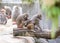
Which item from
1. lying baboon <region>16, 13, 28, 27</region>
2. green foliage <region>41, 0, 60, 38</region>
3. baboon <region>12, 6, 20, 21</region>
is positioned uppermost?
green foliage <region>41, 0, 60, 38</region>

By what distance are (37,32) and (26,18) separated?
0.62ft

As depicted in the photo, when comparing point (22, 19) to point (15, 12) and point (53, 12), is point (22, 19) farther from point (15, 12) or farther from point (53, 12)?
point (53, 12)

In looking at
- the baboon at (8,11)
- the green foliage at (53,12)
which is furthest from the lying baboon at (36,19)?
the green foliage at (53,12)

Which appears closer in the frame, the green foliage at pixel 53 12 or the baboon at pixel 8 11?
the green foliage at pixel 53 12

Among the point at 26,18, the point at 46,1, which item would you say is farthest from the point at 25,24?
the point at 46,1

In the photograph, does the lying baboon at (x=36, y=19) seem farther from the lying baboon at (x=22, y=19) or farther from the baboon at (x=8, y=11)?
the baboon at (x=8, y=11)

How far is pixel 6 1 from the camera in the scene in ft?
4.43

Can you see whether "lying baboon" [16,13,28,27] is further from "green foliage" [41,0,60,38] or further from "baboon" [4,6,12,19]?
"green foliage" [41,0,60,38]

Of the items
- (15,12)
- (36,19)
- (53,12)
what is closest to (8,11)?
(15,12)

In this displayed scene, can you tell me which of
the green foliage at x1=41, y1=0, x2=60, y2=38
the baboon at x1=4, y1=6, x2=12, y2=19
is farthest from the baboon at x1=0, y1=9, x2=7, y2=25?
the green foliage at x1=41, y1=0, x2=60, y2=38

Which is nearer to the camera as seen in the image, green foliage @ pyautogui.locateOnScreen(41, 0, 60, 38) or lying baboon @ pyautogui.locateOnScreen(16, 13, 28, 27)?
green foliage @ pyautogui.locateOnScreen(41, 0, 60, 38)

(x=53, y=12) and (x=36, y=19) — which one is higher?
(x=53, y=12)

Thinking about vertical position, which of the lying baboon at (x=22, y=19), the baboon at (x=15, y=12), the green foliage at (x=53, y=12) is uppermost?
the green foliage at (x=53, y=12)

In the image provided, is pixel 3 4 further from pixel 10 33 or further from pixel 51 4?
pixel 51 4
